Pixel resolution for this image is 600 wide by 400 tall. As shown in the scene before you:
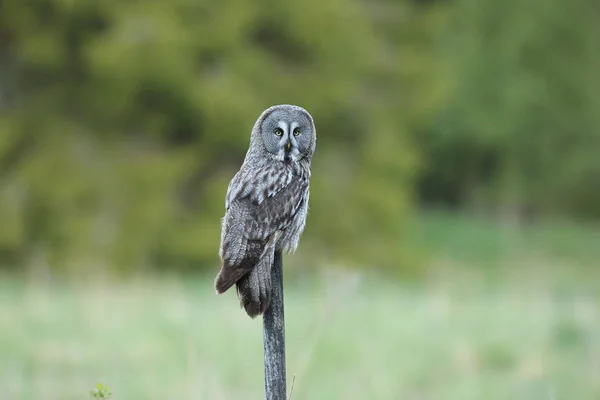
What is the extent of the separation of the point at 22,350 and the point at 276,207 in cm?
416

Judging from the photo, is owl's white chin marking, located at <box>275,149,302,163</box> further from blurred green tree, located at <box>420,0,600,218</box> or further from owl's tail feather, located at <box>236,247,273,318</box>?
blurred green tree, located at <box>420,0,600,218</box>

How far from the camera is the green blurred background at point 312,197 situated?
658 centimetres

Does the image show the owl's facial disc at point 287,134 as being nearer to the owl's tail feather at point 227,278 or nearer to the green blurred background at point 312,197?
the owl's tail feather at point 227,278

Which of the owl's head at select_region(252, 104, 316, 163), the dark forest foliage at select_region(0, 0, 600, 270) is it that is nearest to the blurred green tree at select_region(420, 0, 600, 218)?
the dark forest foliage at select_region(0, 0, 600, 270)

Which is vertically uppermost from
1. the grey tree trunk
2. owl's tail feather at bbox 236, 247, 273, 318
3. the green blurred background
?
the green blurred background

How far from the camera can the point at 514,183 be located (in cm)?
2752

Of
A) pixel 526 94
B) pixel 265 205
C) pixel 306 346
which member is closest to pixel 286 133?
pixel 265 205

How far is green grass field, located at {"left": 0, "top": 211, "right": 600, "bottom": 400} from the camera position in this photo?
18.5ft

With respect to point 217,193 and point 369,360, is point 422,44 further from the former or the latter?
point 369,360

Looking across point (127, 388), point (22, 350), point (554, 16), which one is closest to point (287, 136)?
point (127, 388)

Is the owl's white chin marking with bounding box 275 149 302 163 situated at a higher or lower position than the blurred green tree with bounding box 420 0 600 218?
lower

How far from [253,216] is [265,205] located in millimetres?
64

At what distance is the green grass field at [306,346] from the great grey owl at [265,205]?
0.50 meters

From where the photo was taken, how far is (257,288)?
280 cm
